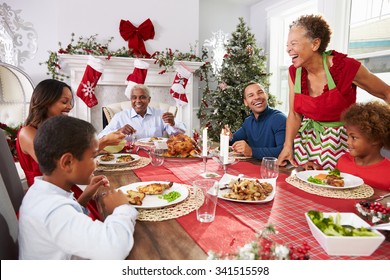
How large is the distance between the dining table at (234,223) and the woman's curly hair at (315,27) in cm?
86

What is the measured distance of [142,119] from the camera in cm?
331

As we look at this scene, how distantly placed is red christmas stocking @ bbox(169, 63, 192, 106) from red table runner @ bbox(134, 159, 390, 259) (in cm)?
307

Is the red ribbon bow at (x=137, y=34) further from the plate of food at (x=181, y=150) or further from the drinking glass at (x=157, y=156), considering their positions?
the drinking glass at (x=157, y=156)

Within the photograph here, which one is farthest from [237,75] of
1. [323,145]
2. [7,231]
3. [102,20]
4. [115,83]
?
[7,231]

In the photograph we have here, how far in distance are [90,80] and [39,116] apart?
2537 mm

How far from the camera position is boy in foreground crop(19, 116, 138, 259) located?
0.74m

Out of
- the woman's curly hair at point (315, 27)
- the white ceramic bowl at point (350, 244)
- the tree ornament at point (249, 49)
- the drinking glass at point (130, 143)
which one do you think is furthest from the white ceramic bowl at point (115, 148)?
the tree ornament at point (249, 49)

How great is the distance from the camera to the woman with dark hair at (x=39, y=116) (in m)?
1.49

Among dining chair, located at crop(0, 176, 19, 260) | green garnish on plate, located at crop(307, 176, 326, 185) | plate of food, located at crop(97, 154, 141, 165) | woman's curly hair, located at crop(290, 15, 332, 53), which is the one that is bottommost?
dining chair, located at crop(0, 176, 19, 260)

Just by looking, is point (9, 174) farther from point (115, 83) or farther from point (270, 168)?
point (115, 83)

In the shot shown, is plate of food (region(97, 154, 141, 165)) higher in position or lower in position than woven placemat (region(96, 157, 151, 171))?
higher

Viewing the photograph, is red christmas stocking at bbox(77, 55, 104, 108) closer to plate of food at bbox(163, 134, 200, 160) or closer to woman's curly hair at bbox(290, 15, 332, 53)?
plate of food at bbox(163, 134, 200, 160)

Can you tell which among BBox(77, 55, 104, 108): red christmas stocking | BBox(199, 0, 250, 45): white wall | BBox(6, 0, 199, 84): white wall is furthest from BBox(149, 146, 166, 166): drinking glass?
BBox(199, 0, 250, 45): white wall
